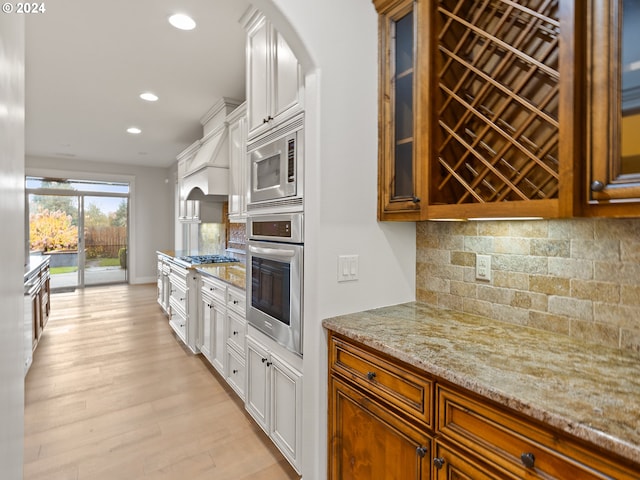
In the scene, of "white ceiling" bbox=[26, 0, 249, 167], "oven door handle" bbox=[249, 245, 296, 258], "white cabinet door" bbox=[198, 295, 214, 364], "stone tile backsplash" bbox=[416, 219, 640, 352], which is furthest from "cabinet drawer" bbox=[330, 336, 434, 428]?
"white ceiling" bbox=[26, 0, 249, 167]

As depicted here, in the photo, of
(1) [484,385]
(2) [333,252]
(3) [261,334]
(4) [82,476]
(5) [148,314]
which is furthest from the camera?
(5) [148,314]

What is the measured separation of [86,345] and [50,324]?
132cm

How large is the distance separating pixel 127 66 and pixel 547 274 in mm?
3677

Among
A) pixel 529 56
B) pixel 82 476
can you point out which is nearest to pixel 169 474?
pixel 82 476

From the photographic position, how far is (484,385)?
37.0 inches

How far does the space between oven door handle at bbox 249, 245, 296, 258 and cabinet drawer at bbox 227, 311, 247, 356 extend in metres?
0.60

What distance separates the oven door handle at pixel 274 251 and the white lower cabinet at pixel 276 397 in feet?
1.88

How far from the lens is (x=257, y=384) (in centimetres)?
219

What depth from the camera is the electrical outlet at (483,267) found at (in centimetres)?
162

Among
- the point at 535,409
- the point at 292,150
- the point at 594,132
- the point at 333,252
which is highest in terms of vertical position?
the point at 292,150

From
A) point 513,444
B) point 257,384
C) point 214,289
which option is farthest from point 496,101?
point 214,289

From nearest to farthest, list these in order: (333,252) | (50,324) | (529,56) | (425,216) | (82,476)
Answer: (529,56)
(425,216)
(333,252)
(82,476)
(50,324)

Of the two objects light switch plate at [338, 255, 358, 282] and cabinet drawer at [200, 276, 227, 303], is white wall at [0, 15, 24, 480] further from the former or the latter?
cabinet drawer at [200, 276, 227, 303]

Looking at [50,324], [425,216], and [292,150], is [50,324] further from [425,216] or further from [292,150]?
[425,216]
